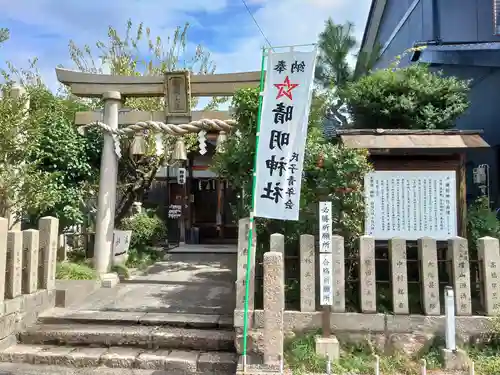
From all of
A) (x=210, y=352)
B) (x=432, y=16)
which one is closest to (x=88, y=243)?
(x=210, y=352)

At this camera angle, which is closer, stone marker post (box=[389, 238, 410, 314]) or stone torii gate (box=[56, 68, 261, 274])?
stone marker post (box=[389, 238, 410, 314])

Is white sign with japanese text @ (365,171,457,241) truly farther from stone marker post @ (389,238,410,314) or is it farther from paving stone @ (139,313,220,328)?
paving stone @ (139,313,220,328)

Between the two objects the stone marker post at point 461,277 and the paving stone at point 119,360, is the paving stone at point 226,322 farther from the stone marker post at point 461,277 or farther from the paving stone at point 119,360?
the stone marker post at point 461,277

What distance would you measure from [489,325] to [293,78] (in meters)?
4.28

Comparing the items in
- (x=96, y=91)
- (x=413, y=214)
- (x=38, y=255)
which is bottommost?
(x=38, y=255)

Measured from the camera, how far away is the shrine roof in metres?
6.26

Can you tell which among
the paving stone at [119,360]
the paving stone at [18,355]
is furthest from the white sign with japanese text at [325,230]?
the paving stone at [18,355]

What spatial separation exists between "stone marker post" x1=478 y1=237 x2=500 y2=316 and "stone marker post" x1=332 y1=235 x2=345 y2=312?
1919mm

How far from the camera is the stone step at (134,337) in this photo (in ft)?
18.4

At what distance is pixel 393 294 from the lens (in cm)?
522

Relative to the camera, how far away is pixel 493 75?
32.2ft

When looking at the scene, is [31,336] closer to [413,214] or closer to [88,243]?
[88,243]

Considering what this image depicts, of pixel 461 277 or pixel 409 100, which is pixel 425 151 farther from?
pixel 409 100

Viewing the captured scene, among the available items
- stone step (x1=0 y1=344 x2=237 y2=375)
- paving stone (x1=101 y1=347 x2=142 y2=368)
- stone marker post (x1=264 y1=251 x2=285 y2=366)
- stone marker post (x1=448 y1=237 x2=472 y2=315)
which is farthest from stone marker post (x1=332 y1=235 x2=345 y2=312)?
paving stone (x1=101 y1=347 x2=142 y2=368)
